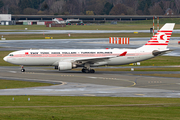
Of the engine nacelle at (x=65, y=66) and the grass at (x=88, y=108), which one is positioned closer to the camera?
the grass at (x=88, y=108)

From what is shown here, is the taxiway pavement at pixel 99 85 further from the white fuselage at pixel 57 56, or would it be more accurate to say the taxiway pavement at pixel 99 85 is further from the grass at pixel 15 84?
the grass at pixel 15 84

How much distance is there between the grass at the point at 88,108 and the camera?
21234mm

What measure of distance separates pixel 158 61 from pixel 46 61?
25.5 m

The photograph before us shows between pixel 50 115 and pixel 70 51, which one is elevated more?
pixel 70 51

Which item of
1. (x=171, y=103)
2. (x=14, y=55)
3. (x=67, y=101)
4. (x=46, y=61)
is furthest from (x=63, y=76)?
(x=171, y=103)

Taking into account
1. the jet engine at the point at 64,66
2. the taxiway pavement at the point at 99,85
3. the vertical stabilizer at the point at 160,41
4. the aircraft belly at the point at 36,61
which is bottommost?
the taxiway pavement at the point at 99,85

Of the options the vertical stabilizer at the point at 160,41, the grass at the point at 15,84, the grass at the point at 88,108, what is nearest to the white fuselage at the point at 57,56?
the vertical stabilizer at the point at 160,41

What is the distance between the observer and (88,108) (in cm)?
2445

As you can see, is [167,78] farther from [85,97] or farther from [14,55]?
[14,55]

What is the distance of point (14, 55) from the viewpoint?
168 ft

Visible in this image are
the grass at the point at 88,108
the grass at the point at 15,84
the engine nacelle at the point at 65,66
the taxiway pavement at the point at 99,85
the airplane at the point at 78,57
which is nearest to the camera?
the grass at the point at 88,108

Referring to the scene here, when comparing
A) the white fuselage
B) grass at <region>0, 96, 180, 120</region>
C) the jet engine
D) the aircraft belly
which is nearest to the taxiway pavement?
Result: the jet engine

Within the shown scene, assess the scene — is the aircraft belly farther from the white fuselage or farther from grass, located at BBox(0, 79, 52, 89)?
grass, located at BBox(0, 79, 52, 89)

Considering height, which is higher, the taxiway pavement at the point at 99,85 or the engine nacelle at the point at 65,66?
the engine nacelle at the point at 65,66
